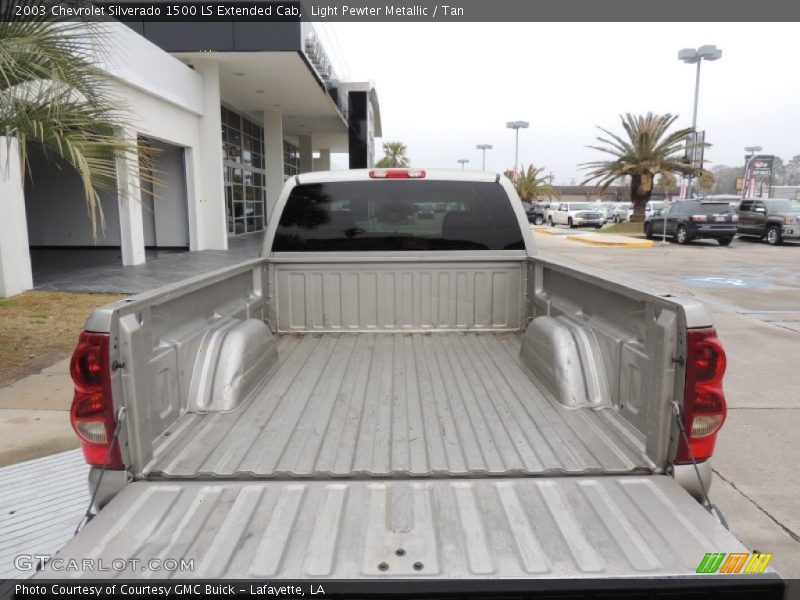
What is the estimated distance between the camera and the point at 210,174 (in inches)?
706

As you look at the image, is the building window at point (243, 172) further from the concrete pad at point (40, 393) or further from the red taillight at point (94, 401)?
the red taillight at point (94, 401)

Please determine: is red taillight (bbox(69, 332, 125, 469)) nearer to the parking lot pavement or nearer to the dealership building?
the parking lot pavement

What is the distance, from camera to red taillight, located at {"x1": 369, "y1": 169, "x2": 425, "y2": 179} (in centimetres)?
440

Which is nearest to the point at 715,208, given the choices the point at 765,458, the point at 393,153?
the point at 765,458

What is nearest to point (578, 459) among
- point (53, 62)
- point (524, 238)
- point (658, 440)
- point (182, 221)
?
point (658, 440)

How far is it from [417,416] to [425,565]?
1204 millimetres

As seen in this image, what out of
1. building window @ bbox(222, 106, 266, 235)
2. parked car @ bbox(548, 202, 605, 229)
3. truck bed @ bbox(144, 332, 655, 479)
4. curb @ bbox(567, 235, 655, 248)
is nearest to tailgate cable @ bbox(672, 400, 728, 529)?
truck bed @ bbox(144, 332, 655, 479)

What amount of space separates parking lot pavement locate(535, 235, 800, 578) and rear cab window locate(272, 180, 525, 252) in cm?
118

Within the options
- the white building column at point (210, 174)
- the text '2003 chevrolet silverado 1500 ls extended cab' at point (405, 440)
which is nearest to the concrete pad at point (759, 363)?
the text '2003 chevrolet silverado 1500 ls extended cab' at point (405, 440)

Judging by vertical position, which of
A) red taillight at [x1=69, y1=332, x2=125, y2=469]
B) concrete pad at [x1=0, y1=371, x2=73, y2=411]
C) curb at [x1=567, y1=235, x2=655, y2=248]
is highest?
red taillight at [x1=69, y1=332, x2=125, y2=469]

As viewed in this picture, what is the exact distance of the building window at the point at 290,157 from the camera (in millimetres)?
34109

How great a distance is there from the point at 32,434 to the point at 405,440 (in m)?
3.62

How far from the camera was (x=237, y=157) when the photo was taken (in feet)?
77.7

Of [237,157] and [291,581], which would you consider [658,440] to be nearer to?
[291,581]
